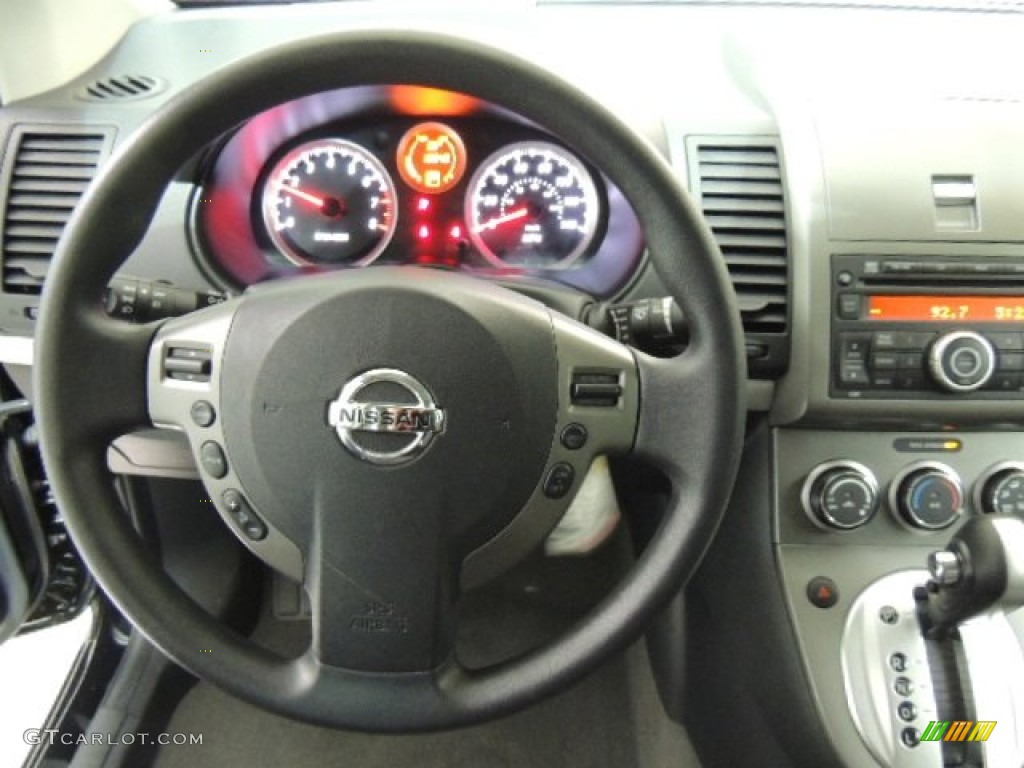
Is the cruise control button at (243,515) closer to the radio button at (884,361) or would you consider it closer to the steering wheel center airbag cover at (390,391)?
the steering wheel center airbag cover at (390,391)

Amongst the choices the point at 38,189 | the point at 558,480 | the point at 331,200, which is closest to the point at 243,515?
the point at 558,480

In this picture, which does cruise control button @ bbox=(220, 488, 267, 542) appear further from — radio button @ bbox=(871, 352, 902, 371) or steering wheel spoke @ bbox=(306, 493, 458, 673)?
radio button @ bbox=(871, 352, 902, 371)

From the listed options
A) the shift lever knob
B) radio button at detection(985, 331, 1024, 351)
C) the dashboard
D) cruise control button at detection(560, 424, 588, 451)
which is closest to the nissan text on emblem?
cruise control button at detection(560, 424, 588, 451)

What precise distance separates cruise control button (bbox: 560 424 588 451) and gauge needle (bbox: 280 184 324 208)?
0.44m

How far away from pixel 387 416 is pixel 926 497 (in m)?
0.67

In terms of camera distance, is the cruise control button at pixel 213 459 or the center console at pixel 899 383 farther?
the center console at pixel 899 383

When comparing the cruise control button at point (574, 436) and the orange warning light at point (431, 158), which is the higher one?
the orange warning light at point (431, 158)

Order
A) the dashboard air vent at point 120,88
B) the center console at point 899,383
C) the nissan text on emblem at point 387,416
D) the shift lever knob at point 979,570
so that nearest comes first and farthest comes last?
the nissan text on emblem at point 387,416 < the shift lever knob at point 979,570 < the center console at point 899,383 < the dashboard air vent at point 120,88

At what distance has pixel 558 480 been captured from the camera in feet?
2.83

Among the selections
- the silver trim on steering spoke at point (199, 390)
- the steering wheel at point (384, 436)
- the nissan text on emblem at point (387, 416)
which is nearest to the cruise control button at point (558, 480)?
the steering wheel at point (384, 436)

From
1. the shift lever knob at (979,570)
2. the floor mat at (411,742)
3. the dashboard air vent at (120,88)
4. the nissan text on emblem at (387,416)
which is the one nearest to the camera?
the nissan text on emblem at (387,416)

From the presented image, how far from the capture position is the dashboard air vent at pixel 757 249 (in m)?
1.08

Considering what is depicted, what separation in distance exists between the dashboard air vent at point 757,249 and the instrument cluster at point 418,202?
103 mm

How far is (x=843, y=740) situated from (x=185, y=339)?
81 cm
